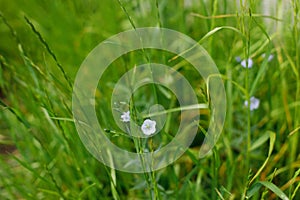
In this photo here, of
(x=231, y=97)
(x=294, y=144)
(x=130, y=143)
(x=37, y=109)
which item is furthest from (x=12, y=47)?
(x=294, y=144)

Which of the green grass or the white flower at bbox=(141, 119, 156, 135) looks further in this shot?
the green grass

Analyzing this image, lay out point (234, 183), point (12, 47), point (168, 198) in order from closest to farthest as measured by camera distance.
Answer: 1. point (168, 198)
2. point (234, 183)
3. point (12, 47)

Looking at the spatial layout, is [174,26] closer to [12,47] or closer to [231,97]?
[231,97]

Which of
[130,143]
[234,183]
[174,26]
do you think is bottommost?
[234,183]

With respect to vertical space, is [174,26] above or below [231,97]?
above

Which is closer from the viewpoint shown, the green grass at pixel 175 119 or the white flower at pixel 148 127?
the white flower at pixel 148 127

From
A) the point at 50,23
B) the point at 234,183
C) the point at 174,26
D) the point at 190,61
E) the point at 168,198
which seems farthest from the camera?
the point at 50,23

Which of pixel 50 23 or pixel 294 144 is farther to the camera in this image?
pixel 50 23

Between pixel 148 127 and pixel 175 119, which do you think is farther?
pixel 175 119
